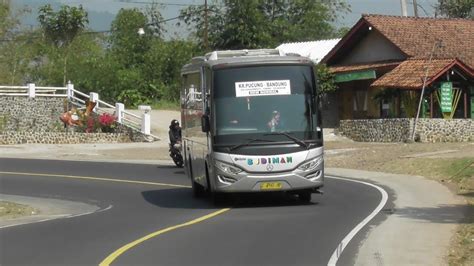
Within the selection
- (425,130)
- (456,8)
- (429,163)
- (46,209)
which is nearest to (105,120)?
(425,130)

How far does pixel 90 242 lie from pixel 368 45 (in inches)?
1358

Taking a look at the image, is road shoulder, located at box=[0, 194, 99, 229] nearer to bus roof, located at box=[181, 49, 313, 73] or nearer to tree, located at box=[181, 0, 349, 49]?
bus roof, located at box=[181, 49, 313, 73]

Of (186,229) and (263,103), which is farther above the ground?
(263,103)

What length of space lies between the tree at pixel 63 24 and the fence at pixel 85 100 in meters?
15.4

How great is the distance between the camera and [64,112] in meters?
47.6

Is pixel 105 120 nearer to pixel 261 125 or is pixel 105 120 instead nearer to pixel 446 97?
pixel 446 97

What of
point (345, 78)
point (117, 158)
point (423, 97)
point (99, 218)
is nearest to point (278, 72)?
point (99, 218)

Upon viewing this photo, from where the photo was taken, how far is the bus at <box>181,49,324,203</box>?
17188mm

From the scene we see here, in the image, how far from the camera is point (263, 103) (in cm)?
1764

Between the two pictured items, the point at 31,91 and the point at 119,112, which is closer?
the point at 119,112

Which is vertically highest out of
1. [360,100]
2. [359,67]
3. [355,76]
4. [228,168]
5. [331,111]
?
[359,67]

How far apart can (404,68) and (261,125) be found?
2436cm

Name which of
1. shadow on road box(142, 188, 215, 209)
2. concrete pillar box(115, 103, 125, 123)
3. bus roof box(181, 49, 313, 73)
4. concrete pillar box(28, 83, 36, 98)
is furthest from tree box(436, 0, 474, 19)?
bus roof box(181, 49, 313, 73)

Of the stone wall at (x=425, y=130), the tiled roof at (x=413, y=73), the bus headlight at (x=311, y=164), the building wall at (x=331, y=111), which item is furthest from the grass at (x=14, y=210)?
the building wall at (x=331, y=111)
